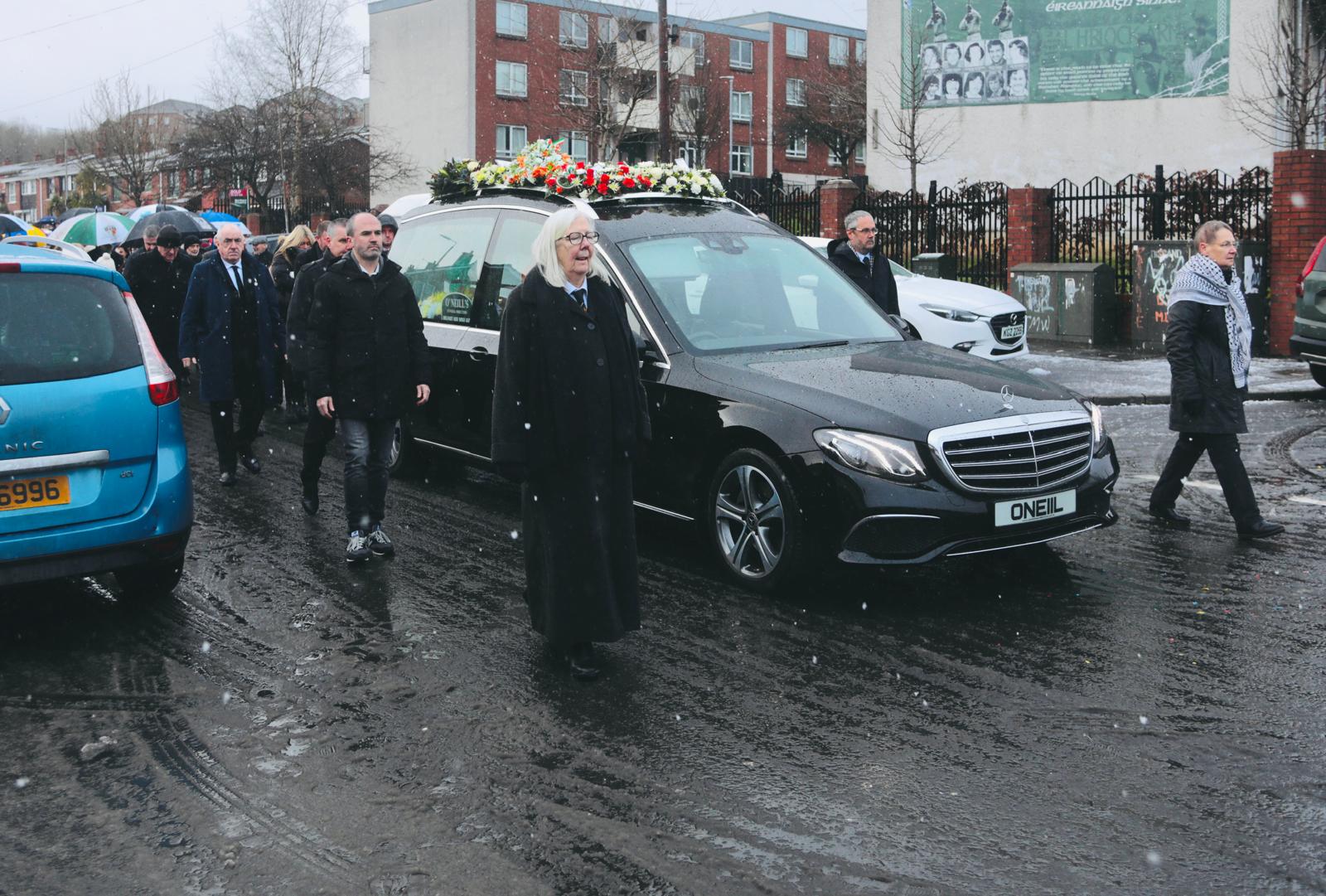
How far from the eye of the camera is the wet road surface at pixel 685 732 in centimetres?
376

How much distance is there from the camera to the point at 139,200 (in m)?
62.2

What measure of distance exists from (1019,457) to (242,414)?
20.2ft

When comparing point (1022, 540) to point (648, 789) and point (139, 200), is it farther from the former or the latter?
point (139, 200)

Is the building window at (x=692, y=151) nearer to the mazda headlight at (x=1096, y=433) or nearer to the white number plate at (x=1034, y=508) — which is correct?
the mazda headlight at (x=1096, y=433)

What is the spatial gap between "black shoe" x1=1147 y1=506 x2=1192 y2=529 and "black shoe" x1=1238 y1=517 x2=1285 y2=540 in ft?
1.38

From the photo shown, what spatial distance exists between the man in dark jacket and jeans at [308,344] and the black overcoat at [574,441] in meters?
2.44

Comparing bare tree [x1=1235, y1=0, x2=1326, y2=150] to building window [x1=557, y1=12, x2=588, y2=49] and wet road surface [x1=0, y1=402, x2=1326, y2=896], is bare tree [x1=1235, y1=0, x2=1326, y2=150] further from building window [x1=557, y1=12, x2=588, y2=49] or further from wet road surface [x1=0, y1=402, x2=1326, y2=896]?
building window [x1=557, y1=12, x2=588, y2=49]

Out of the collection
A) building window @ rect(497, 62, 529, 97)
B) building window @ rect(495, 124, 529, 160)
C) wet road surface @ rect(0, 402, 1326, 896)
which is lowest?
wet road surface @ rect(0, 402, 1326, 896)

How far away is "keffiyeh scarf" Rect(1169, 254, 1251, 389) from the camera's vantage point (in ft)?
25.7

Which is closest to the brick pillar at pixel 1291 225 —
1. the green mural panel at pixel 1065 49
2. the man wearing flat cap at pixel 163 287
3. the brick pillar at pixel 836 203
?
the brick pillar at pixel 836 203

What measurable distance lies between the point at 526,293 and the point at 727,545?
193 cm

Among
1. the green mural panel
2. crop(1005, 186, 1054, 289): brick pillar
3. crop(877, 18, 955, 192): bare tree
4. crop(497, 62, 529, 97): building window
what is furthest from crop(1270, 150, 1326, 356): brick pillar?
crop(497, 62, 529, 97): building window

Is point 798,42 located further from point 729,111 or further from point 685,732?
point 685,732

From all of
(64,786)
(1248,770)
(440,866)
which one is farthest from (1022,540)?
(64,786)
